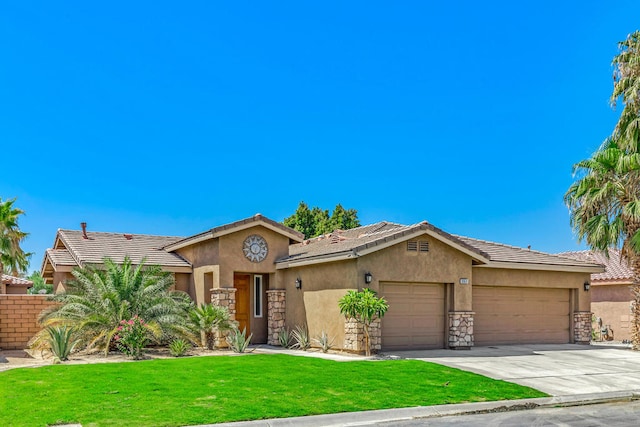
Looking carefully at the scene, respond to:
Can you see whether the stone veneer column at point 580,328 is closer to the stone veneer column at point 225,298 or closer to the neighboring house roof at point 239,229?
the neighboring house roof at point 239,229

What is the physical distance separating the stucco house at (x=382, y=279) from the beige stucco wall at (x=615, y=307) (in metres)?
5.20

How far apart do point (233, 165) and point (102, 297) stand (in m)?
19.2

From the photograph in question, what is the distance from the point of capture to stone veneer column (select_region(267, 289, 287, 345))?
20875mm

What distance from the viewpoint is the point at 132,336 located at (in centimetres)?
1559

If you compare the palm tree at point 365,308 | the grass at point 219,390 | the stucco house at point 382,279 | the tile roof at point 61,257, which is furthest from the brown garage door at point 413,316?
the tile roof at point 61,257

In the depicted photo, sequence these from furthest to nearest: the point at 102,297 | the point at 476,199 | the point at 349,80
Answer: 1. the point at 476,199
2. the point at 349,80
3. the point at 102,297

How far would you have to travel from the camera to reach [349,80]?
30.5 m

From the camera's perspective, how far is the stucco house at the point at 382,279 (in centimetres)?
1814

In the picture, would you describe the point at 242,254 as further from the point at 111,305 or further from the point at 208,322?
the point at 111,305

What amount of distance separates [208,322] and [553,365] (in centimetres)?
1002

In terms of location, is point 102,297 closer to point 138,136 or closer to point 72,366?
point 72,366

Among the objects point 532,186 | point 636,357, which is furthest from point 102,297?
point 532,186

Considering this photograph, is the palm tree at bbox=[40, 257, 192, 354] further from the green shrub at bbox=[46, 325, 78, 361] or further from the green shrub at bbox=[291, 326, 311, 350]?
the green shrub at bbox=[291, 326, 311, 350]

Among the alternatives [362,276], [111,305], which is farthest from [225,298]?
[362,276]
